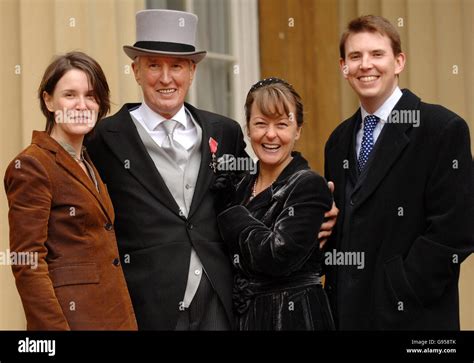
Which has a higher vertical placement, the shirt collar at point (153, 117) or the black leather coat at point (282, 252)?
the shirt collar at point (153, 117)

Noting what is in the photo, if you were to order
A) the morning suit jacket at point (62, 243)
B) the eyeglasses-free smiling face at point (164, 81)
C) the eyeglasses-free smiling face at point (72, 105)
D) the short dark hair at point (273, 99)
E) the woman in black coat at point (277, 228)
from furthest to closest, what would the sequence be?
the eyeglasses-free smiling face at point (164, 81) < the short dark hair at point (273, 99) < the woman in black coat at point (277, 228) < the eyeglasses-free smiling face at point (72, 105) < the morning suit jacket at point (62, 243)

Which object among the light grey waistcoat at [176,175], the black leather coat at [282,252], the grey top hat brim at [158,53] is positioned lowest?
the black leather coat at [282,252]

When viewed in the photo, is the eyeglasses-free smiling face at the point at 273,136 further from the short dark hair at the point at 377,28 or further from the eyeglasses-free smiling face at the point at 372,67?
the short dark hair at the point at 377,28

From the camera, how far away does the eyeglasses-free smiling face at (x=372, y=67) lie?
3652 mm

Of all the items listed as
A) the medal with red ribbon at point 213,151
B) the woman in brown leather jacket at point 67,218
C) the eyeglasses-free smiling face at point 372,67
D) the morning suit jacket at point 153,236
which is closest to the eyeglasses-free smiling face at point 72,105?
the woman in brown leather jacket at point 67,218

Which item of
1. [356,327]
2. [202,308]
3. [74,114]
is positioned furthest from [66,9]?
[356,327]

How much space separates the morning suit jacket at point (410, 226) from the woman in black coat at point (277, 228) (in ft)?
0.41

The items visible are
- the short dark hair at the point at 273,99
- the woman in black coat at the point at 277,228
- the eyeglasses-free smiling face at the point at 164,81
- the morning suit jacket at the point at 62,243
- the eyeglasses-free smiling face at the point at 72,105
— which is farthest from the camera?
the eyeglasses-free smiling face at the point at 164,81

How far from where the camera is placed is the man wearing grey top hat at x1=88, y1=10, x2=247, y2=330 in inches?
144

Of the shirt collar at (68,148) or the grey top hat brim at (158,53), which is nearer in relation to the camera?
the shirt collar at (68,148)

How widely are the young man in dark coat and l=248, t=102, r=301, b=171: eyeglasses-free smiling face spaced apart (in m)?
0.25

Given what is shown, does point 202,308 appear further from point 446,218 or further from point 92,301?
point 446,218

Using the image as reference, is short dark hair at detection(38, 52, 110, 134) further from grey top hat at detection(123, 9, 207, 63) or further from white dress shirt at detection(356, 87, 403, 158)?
white dress shirt at detection(356, 87, 403, 158)

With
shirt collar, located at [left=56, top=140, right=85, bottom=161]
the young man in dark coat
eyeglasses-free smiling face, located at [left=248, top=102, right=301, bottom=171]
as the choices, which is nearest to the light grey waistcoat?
eyeglasses-free smiling face, located at [left=248, top=102, right=301, bottom=171]
